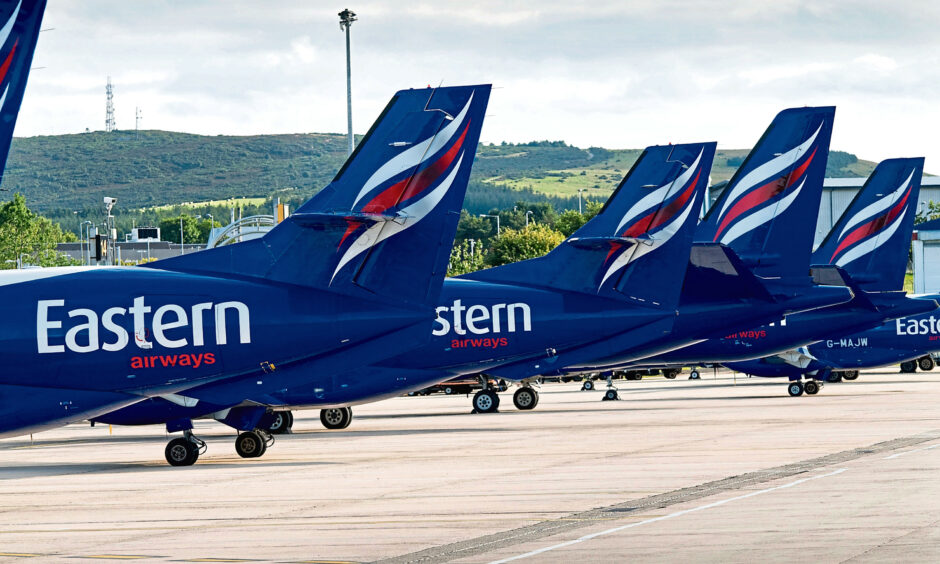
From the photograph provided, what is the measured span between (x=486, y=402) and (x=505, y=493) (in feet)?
74.4

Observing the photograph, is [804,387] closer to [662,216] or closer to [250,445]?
[662,216]

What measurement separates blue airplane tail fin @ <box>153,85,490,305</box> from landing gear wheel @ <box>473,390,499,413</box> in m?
17.2

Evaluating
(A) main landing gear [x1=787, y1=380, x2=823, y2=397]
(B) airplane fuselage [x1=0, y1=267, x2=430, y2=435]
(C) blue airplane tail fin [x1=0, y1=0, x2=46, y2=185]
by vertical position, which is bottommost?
(A) main landing gear [x1=787, y1=380, x2=823, y2=397]

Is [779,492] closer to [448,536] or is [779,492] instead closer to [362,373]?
[448,536]

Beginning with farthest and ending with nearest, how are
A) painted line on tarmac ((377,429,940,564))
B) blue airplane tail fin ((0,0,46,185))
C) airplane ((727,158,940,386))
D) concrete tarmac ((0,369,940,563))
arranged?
airplane ((727,158,940,386)), blue airplane tail fin ((0,0,46,185)), concrete tarmac ((0,369,940,563)), painted line on tarmac ((377,429,940,564))

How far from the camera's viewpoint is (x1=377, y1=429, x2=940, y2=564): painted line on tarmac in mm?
14781

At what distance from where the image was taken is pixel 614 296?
36.9 metres

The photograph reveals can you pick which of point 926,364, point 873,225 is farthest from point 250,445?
point 926,364

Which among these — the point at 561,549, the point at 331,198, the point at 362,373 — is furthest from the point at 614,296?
the point at 561,549

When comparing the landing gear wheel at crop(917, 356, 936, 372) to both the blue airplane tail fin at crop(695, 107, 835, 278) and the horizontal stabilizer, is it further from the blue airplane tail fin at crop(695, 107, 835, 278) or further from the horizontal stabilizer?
the horizontal stabilizer

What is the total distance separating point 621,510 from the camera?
18203 mm

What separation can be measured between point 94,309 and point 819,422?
19.8 m

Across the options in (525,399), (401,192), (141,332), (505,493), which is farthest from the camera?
(525,399)

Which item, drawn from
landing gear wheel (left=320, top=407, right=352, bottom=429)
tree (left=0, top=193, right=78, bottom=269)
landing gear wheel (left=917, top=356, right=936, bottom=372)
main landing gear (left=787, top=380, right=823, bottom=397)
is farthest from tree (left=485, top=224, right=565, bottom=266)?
landing gear wheel (left=320, top=407, right=352, bottom=429)
